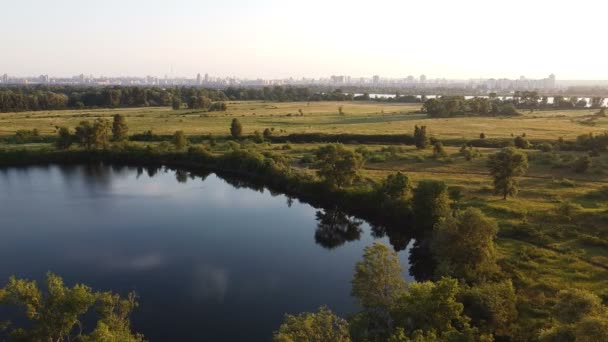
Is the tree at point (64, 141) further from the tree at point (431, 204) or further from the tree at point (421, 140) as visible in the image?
the tree at point (431, 204)

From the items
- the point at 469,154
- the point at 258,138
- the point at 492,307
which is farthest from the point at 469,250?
the point at 258,138

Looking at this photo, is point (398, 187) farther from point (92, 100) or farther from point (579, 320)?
point (92, 100)

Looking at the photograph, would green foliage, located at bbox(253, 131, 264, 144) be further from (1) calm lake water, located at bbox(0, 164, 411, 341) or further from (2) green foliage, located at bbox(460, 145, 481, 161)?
(2) green foliage, located at bbox(460, 145, 481, 161)

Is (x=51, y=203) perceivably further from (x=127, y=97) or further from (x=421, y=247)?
(x=127, y=97)

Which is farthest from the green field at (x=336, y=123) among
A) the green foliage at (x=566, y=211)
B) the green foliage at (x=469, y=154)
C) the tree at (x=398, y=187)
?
the green foliage at (x=566, y=211)

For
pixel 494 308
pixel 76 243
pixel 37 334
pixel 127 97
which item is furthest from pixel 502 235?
pixel 127 97

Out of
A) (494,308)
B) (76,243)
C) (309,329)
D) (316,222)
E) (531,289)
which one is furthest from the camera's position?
(316,222)

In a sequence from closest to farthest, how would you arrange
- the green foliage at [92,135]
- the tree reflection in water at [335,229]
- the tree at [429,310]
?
the tree at [429,310] → the tree reflection in water at [335,229] → the green foliage at [92,135]
